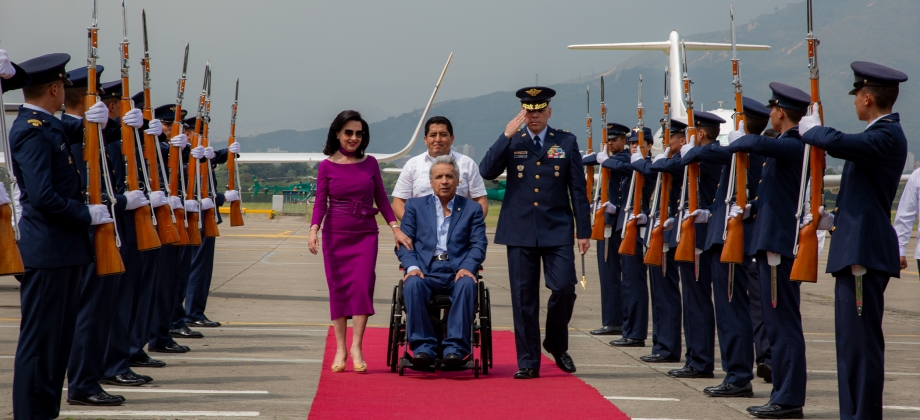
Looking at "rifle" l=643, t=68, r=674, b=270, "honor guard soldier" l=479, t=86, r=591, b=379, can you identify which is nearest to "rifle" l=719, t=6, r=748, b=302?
"honor guard soldier" l=479, t=86, r=591, b=379

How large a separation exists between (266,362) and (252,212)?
42.7 metres

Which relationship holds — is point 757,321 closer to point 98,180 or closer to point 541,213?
point 541,213

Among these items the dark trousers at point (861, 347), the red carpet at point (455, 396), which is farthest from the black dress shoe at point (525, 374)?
the dark trousers at point (861, 347)

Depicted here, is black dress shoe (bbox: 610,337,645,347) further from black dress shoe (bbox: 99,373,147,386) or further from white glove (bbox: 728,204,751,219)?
black dress shoe (bbox: 99,373,147,386)

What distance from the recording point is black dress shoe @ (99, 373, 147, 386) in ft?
21.1

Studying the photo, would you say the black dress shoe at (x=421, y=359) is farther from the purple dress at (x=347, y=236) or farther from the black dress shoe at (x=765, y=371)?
the black dress shoe at (x=765, y=371)

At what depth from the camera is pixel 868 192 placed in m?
5.08

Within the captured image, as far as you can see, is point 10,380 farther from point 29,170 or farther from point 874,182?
point 874,182

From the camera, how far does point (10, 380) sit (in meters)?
6.50

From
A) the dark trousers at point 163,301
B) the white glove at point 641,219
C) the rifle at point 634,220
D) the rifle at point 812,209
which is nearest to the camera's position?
the rifle at point 812,209

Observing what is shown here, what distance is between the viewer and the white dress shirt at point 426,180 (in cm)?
774

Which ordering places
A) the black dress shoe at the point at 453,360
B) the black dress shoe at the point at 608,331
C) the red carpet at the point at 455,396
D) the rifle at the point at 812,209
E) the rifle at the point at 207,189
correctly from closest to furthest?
the rifle at the point at 812,209
the red carpet at the point at 455,396
the black dress shoe at the point at 453,360
the rifle at the point at 207,189
the black dress shoe at the point at 608,331

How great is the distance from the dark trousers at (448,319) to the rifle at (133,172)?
1772 millimetres

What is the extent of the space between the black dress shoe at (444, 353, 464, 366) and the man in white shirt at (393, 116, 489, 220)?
4.35 feet
